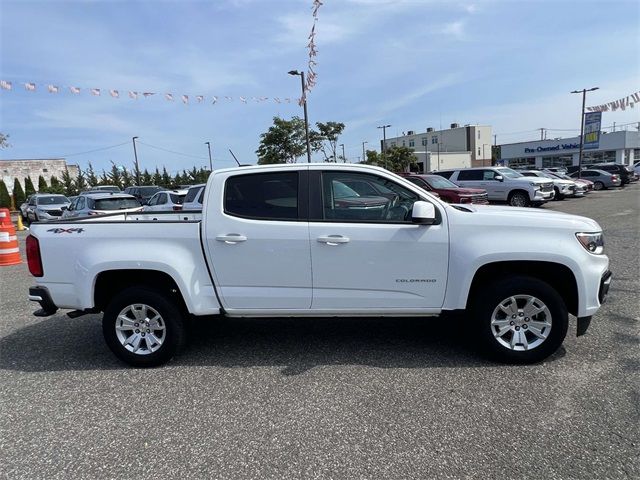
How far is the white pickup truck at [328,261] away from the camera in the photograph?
3.89m

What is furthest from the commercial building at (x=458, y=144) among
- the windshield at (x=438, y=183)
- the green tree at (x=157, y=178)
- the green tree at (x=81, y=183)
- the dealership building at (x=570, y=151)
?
the windshield at (x=438, y=183)

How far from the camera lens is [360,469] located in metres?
2.71

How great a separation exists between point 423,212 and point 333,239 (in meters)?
0.80

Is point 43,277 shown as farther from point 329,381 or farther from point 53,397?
point 329,381

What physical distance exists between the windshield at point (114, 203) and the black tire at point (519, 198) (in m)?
14.7

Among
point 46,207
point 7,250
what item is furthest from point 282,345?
point 46,207

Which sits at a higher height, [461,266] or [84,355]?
[461,266]

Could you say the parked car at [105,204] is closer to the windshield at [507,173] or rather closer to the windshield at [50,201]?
the windshield at [50,201]

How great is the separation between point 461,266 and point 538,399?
3.87 feet

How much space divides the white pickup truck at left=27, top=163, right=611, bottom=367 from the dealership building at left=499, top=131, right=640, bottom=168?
217 ft

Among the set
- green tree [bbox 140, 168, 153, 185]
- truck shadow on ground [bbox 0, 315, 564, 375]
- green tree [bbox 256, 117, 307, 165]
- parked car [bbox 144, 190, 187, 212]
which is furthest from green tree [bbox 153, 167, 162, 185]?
truck shadow on ground [bbox 0, 315, 564, 375]

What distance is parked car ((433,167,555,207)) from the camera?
18516mm

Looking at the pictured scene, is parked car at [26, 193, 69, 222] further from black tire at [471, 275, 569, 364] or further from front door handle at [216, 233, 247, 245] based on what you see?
black tire at [471, 275, 569, 364]

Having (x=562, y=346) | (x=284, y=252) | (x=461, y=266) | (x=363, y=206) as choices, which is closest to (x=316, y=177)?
(x=363, y=206)
